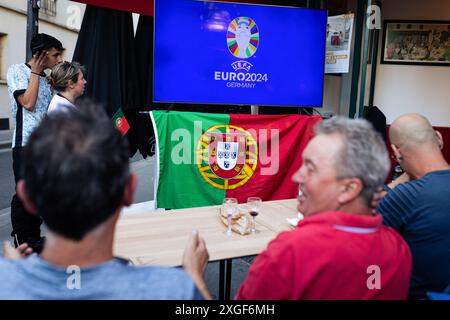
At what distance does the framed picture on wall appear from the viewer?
5.36 metres

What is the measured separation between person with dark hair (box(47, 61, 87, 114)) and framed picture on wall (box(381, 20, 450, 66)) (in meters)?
4.05

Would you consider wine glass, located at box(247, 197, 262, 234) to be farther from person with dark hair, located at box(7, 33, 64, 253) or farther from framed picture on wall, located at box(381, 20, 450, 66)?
framed picture on wall, located at box(381, 20, 450, 66)

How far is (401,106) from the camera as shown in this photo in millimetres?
5672

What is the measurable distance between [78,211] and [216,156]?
3044 mm

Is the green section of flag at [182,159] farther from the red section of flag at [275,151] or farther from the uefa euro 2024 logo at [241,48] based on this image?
the uefa euro 2024 logo at [241,48]

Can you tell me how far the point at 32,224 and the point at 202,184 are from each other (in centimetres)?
151

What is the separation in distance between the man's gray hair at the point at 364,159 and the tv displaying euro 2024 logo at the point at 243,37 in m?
2.86

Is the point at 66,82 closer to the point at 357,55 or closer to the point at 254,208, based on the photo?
the point at 254,208

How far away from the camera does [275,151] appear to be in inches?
163

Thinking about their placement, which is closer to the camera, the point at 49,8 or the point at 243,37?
the point at 243,37

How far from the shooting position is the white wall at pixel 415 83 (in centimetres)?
537

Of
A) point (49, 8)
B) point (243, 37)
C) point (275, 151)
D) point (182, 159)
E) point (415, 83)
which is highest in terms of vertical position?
point (49, 8)

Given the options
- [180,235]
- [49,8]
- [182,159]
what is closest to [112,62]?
[182,159]

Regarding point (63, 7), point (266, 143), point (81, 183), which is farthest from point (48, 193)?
point (63, 7)
